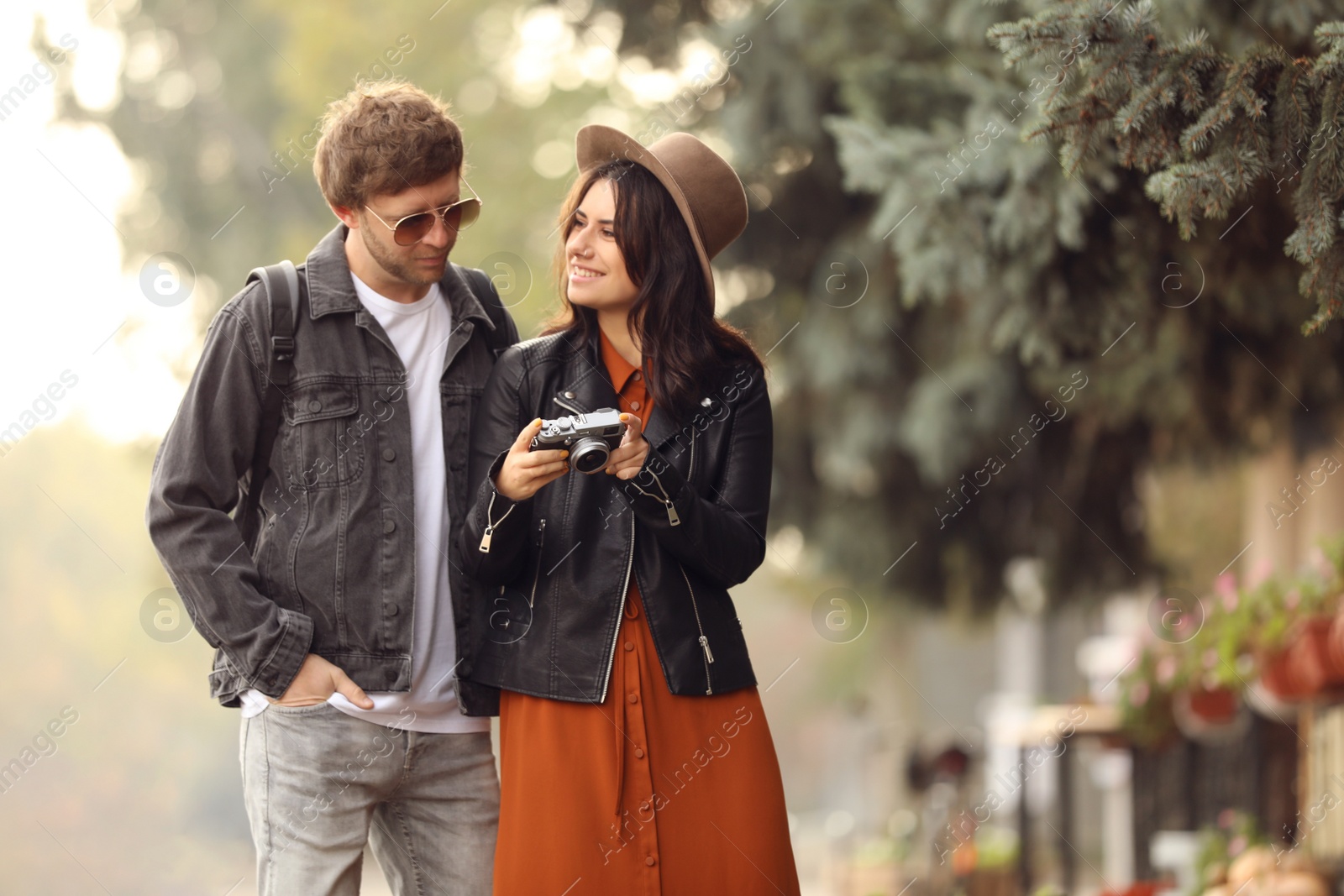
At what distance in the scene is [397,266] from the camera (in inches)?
116

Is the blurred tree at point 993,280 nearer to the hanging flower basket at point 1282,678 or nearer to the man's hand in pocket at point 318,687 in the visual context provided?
the hanging flower basket at point 1282,678

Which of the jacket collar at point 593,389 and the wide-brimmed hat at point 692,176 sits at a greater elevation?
the wide-brimmed hat at point 692,176

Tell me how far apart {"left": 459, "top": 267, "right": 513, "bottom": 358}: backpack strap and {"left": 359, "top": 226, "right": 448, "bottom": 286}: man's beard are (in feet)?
0.72

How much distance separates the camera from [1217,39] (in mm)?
3902

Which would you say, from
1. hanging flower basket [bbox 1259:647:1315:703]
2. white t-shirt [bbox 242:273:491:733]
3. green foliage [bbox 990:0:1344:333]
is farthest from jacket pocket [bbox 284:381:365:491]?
hanging flower basket [bbox 1259:647:1315:703]

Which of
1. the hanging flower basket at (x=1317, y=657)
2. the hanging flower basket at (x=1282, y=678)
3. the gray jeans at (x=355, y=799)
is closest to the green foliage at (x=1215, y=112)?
the gray jeans at (x=355, y=799)

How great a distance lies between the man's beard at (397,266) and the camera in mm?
2938

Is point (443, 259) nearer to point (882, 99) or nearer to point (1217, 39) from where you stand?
point (1217, 39)

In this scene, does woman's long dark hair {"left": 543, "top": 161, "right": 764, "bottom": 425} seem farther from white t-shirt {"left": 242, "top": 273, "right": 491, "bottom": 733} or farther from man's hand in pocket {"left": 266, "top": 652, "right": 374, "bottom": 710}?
man's hand in pocket {"left": 266, "top": 652, "right": 374, "bottom": 710}

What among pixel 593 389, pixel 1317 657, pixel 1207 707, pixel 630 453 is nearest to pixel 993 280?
pixel 1317 657

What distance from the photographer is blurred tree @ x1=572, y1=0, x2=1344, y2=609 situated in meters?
3.68

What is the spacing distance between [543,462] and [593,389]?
36cm

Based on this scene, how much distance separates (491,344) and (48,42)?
11.9 metres

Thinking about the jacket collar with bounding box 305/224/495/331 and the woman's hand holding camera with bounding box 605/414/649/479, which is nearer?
the woman's hand holding camera with bounding box 605/414/649/479
